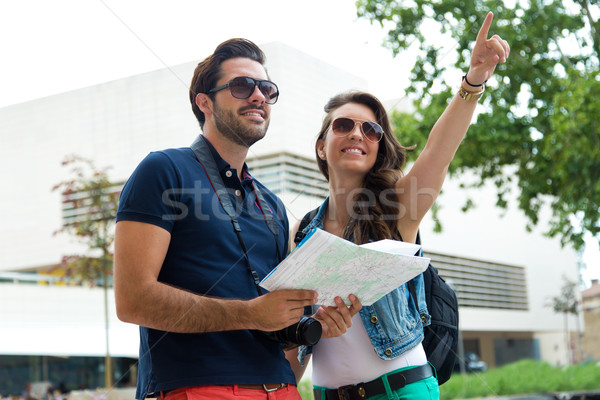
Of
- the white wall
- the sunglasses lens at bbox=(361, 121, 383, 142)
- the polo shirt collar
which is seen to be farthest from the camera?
the white wall

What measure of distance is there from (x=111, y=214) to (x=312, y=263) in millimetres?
9678

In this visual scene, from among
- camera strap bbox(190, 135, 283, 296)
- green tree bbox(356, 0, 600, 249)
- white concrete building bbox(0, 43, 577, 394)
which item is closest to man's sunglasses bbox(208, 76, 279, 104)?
camera strap bbox(190, 135, 283, 296)

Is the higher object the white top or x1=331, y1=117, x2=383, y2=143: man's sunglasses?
x1=331, y1=117, x2=383, y2=143: man's sunglasses

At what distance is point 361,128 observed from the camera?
8.24 ft

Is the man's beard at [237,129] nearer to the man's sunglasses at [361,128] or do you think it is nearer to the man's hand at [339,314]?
the man's sunglasses at [361,128]

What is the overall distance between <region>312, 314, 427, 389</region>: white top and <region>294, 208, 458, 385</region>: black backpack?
0.26ft

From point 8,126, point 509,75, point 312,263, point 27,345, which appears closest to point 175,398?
point 312,263

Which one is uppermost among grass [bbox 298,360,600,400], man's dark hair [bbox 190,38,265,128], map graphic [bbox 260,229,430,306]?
man's dark hair [bbox 190,38,265,128]

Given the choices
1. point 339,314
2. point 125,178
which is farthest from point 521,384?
point 339,314

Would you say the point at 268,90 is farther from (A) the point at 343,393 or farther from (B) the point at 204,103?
(A) the point at 343,393

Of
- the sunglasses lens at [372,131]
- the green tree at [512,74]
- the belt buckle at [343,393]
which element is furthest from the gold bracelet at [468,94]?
the green tree at [512,74]

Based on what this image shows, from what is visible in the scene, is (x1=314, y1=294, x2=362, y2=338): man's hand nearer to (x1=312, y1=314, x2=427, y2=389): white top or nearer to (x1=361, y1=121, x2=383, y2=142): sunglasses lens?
(x1=312, y1=314, x2=427, y2=389): white top

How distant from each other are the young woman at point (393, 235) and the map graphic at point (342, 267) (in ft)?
1.04

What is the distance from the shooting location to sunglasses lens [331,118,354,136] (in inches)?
99.5
